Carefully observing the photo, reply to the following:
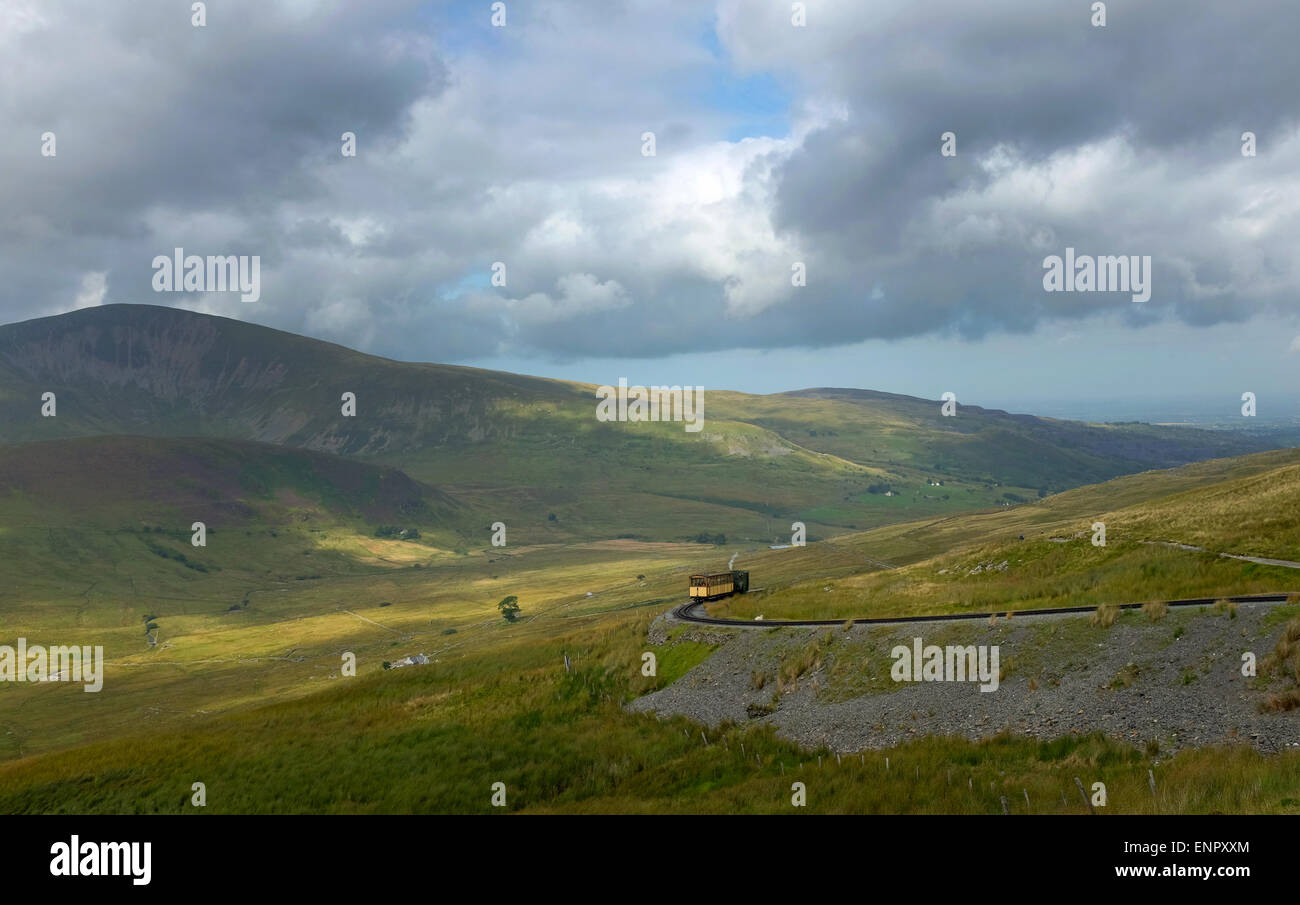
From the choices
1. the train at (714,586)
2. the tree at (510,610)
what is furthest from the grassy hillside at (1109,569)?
the tree at (510,610)

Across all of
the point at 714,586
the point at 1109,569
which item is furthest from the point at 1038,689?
the point at 714,586

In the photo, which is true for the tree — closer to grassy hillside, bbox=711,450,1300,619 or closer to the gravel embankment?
grassy hillside, bbox=711,450,1300,619

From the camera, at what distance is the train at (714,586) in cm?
6388

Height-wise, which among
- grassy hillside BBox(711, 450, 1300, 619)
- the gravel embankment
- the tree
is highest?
grassy hillside BBox(711, 450, 1300, 619)

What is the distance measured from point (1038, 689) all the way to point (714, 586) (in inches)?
1372

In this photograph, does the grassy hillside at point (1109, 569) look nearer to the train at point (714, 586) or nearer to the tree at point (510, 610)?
the train at point (714, 586)

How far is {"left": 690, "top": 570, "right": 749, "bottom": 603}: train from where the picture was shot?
6388cm

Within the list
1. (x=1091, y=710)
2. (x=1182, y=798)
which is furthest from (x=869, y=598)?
(x=1182, y=798)

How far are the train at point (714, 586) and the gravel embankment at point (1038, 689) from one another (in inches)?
801

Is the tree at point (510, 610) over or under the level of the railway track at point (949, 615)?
under

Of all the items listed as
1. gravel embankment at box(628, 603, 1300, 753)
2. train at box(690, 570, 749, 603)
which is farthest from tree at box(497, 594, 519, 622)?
gravel embankment at box(628, 603, 1300, 753)

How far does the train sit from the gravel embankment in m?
20.3
